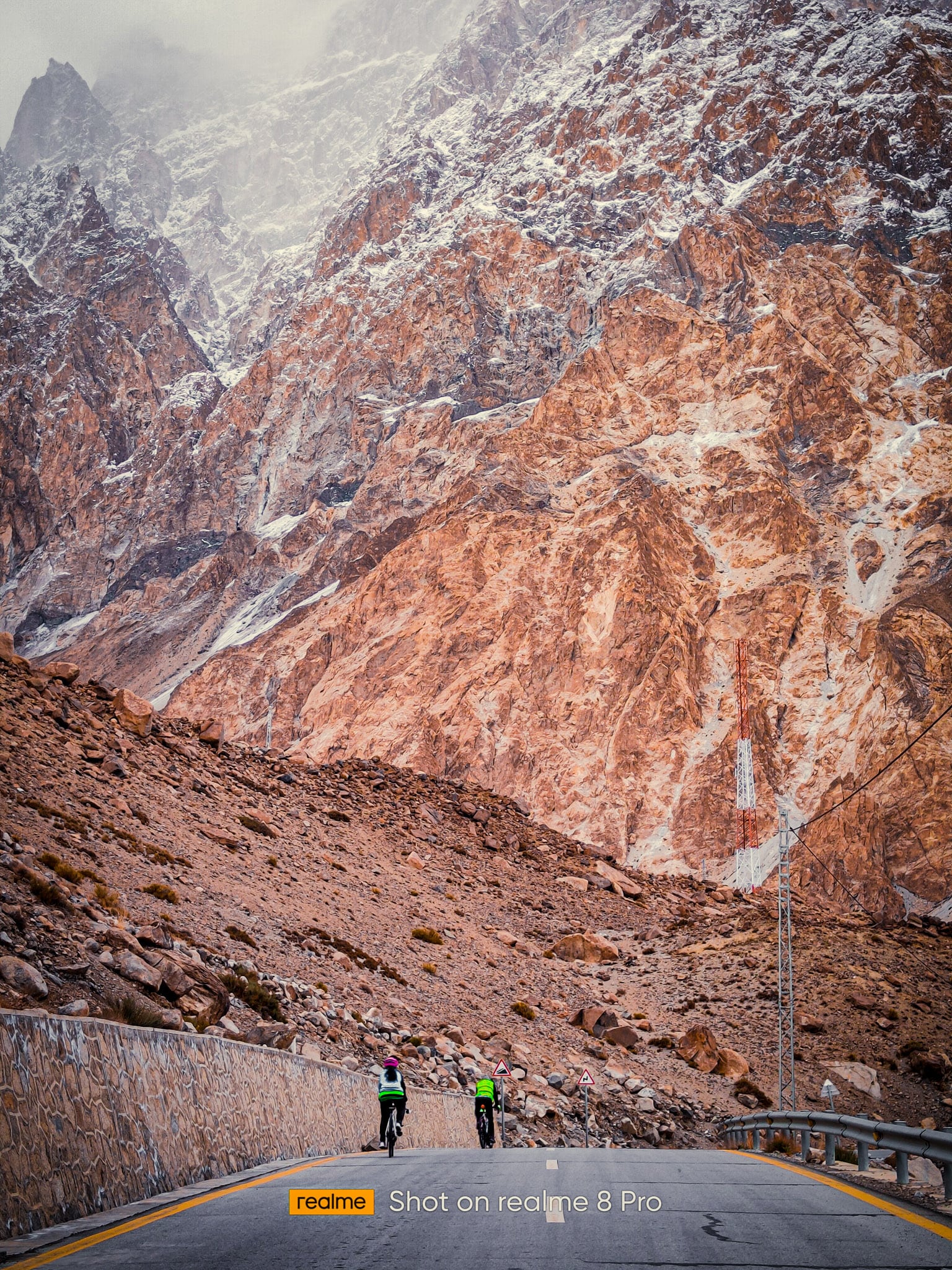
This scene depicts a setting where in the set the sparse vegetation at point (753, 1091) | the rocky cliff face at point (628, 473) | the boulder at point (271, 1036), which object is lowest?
the sparse vegetation at point (753, 1091)

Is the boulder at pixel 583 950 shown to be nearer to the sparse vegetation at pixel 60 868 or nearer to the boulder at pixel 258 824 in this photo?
the boulder at pixel 258 824

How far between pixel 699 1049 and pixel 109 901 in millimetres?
21415

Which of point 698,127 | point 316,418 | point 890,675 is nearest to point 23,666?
point 890,675

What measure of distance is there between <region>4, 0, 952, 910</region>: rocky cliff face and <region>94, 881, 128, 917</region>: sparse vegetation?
205ft

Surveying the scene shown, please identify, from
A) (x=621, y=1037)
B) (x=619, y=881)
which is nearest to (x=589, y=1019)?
(x=621, y=1037)

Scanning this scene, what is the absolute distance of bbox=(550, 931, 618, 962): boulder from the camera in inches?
1736

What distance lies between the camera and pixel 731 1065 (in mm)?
35938

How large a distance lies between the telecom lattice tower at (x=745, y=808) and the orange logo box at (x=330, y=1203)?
222 feet

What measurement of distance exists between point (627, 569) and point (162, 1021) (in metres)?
87.0

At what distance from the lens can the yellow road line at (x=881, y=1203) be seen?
8148 mm

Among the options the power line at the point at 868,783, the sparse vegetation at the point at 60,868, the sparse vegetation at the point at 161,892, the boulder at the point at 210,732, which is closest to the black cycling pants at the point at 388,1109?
the sparse vegetation at the point at 60,868

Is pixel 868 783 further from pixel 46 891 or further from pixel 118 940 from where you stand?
pixel 46 891

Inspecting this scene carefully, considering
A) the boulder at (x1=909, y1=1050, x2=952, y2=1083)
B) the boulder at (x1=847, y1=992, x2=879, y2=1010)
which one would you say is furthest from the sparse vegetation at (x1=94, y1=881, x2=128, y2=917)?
the boulder at (x1=847, y1=992, x2=879, y2=1010)

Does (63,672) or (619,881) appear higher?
(63,672)
